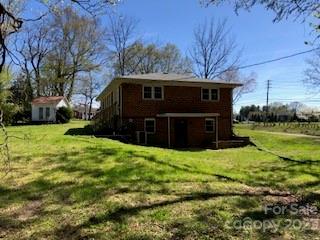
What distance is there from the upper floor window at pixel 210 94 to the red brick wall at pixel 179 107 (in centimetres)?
29

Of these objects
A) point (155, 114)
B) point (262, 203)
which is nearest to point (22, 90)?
point (155, 114)

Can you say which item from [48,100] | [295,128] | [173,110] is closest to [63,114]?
[48,100]

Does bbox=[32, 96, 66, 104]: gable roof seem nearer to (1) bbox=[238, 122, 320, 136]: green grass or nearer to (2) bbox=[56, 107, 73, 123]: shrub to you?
(2) bbox=[56, 107, 73, 123]: shrub

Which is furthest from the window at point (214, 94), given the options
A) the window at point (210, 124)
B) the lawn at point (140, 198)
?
the lawn at point (140, 198)

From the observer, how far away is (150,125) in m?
28.8

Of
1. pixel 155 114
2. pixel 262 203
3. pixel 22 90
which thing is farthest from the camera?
pixel 22 90

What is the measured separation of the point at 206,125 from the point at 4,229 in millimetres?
24154

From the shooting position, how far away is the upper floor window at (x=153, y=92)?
2875cm

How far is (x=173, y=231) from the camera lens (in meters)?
6.67

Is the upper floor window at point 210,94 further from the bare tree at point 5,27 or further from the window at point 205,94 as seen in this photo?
the bare tree at point 5,27

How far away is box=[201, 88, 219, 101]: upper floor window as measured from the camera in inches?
1199

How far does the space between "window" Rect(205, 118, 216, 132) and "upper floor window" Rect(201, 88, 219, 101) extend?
150cm

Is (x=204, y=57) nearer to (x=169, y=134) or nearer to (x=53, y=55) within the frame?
(x=53, y=55)

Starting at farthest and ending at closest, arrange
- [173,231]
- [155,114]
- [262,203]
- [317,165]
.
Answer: [155,114] < [317,165] < [262,203] < [173,231]
